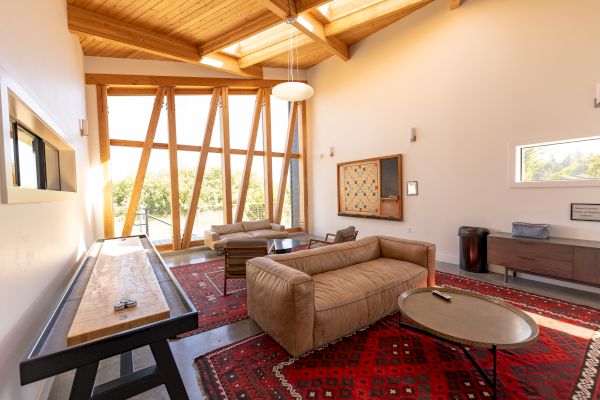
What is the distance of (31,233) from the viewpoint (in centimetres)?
175

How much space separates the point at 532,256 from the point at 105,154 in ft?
25.4

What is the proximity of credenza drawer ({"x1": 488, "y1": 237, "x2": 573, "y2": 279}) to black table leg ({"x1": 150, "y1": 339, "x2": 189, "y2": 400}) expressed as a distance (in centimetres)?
438

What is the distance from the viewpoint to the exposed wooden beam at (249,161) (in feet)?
23.7

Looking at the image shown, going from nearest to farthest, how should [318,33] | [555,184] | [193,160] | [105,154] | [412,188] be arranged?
1. [555,184]
2. [318,33]
3. [412,188]
4. [105,154]
5. [193,160]

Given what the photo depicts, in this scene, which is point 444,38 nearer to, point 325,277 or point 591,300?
point 591,300

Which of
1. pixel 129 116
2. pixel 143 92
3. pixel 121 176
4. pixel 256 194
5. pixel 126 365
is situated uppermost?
pixel 143 92

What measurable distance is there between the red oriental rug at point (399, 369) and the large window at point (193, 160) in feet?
15.9

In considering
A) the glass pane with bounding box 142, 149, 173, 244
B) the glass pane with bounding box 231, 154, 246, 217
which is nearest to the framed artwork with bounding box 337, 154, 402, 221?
the glass pane with bounding box 231, 154, 246, 217

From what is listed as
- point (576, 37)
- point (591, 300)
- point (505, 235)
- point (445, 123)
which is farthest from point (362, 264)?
point (576, 37)

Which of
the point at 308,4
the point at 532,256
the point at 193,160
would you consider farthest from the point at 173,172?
the point at 532,256

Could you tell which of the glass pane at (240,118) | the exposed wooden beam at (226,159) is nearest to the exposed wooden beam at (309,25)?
the glass pane at (240,118)

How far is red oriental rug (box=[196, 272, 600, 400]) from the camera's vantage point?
1.93m

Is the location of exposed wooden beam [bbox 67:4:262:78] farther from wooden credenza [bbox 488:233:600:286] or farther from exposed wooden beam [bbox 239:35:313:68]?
wooden credenza [bbox 488:233:600:286]

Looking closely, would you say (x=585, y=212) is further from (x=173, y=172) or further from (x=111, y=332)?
(x=173, y=172)
